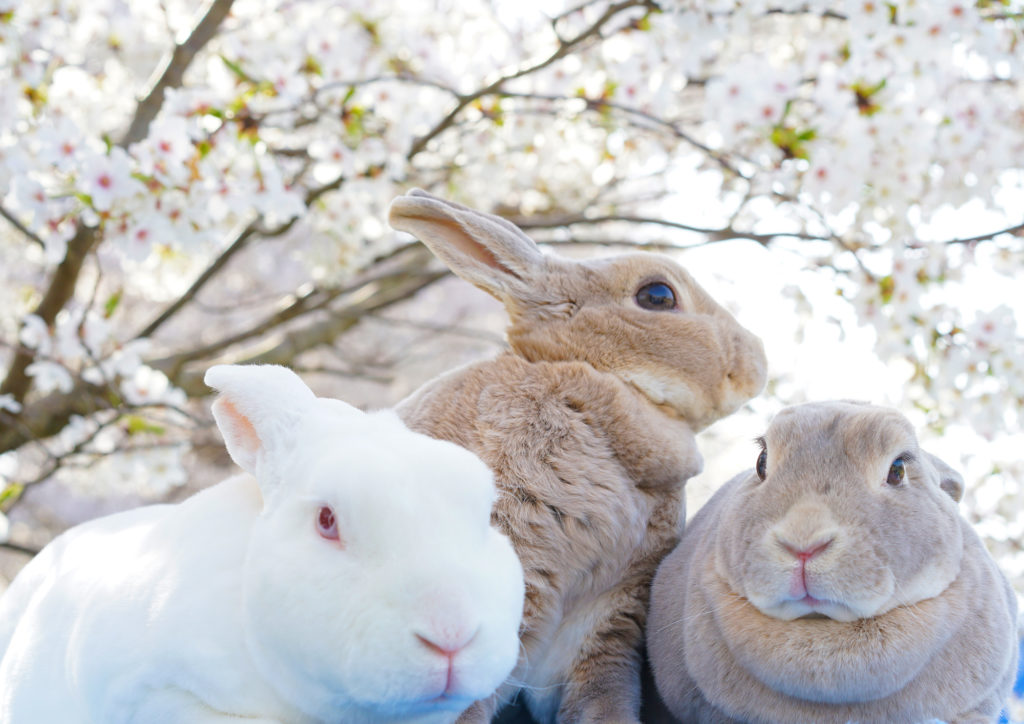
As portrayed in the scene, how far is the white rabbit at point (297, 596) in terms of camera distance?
2.48 ft

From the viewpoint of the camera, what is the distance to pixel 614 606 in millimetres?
1187

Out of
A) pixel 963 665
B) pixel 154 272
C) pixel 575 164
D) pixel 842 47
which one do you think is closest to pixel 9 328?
pixel 154 272

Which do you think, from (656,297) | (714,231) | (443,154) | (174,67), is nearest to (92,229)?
(174,67)

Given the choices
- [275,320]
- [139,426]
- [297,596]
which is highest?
[297,596]

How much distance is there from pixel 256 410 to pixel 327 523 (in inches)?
6.7

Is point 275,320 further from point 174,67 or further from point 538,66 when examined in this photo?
point 538,66

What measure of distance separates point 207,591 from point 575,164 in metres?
3.80

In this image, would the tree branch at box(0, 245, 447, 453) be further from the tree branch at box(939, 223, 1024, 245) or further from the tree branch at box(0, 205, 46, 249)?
the tree branch at box(939, 223, 1024, 245)

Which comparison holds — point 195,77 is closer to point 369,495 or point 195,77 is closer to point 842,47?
point 842,47

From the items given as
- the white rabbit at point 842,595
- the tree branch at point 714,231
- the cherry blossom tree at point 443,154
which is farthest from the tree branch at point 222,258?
the white rabbit at point 842,595

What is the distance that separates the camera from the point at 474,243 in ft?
4.32

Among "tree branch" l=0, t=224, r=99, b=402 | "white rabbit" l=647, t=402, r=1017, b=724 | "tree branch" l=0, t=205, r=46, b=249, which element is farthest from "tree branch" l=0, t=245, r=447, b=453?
"white rabbit" l=647, t=402, r=1017, b=724

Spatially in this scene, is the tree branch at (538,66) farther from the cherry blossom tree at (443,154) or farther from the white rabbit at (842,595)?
the white rabbit at (842,595)

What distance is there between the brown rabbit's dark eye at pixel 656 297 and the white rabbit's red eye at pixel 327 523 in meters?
0.68
